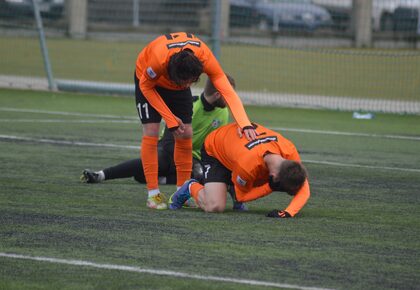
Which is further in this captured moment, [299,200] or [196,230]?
[299,200]

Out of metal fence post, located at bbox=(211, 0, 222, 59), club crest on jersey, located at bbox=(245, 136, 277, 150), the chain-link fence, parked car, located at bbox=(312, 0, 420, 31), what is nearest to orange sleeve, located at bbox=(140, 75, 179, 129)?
club crest on jersey, located at bbox=(245, 136, 277, 150)

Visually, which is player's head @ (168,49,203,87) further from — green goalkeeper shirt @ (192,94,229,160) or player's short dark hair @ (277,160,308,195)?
green goalkeeper shirt @ (192,94,229,160)

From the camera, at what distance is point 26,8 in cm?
2383

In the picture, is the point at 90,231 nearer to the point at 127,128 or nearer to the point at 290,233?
the point at 290,233

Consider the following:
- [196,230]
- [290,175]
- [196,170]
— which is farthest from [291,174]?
[196,170]

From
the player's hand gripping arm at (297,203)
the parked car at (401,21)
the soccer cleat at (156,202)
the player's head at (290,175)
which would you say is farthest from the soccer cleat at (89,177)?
the parked car at (401,21)

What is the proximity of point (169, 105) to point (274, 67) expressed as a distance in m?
15.8

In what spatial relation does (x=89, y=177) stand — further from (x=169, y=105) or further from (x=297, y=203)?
(x=297, y=203)

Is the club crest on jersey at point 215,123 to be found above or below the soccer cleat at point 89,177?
above

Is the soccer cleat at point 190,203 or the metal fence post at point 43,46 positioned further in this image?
the metal fence post at point 43,46

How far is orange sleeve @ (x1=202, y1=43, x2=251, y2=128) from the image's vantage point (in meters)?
8.33

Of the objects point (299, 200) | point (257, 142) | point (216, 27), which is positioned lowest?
point (299, 200)

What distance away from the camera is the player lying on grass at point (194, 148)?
977cm

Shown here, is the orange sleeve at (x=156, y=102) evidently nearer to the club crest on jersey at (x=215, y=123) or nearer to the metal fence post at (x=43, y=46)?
the club crest on jersey at (x=215, y=123)
